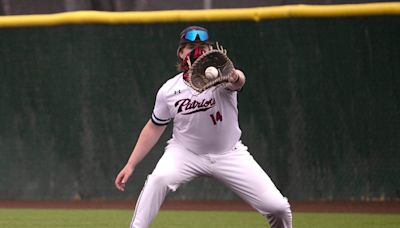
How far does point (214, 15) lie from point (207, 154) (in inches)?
204

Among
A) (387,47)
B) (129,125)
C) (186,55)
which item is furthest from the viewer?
(129,125)

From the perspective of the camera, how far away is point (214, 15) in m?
11.4

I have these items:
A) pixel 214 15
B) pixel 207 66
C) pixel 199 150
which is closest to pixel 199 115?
pixel 199 150

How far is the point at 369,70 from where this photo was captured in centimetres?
1106

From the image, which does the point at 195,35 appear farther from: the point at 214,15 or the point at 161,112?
the point at 214,15

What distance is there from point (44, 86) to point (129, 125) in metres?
1.09

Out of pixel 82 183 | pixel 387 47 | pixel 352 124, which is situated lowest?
pixel 82 183

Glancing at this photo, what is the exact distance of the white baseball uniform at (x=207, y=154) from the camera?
→ 20.3ft

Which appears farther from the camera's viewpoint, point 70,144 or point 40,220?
point 70,144

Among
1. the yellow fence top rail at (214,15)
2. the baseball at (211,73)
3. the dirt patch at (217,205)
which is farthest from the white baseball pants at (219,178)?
the yellow fence top rail at (214,15)

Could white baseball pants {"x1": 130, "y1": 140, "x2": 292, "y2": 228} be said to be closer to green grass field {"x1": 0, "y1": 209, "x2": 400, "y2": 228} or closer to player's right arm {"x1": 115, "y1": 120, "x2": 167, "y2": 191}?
player's right arm {"x1": 115, "y1": 120, "x2": 167, "y2": 191}

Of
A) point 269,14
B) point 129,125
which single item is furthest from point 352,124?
point 129,125

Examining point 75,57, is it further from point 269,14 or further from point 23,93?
point 269,14

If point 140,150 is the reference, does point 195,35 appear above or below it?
above
